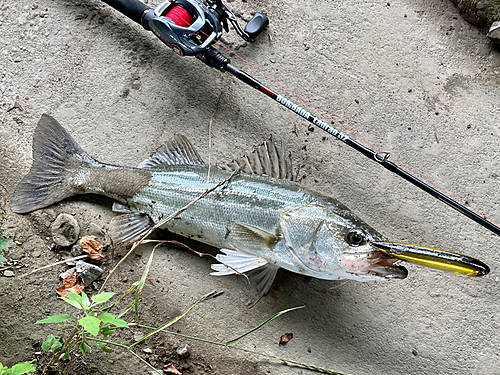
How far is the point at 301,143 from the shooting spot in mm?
3225

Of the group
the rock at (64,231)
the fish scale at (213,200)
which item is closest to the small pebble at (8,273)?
the rock at (64,231)

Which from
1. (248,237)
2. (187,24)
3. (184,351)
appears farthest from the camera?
(187,24)

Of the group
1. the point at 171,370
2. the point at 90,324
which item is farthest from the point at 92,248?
the point at 90,324

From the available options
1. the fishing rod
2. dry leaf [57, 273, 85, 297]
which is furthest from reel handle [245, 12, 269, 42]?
dry leaf [57, 273, 85, 297]

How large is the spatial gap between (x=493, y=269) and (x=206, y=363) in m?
1.96

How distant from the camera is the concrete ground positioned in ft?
9.50

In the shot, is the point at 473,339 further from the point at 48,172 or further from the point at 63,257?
the point at 48,172

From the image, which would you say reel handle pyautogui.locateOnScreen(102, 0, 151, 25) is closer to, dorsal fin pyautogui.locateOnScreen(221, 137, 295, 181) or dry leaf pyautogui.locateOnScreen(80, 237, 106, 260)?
dorsal fin pyautogui.locateOnScreen(221, 137, 295, 181)

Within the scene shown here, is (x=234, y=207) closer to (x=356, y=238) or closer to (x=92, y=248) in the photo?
(x=356, y=238)

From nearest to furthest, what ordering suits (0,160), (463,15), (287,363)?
(287,363) → (0,160) → (463,15)

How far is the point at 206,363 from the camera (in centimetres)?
286

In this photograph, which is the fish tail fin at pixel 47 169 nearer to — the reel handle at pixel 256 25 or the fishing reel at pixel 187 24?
the fishing reel at pixel 187 24

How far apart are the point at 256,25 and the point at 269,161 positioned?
111 centimetres

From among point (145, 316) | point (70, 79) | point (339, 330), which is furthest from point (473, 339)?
point (70, 79)
